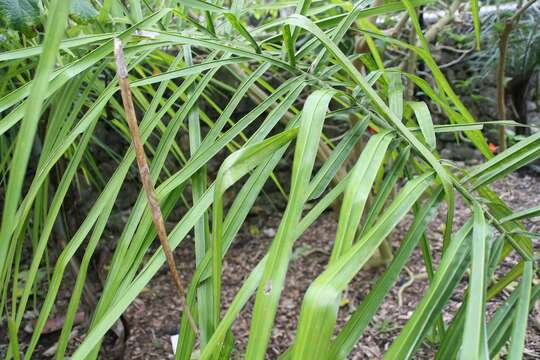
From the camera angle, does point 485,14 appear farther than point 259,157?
Yes

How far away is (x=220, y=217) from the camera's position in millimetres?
307

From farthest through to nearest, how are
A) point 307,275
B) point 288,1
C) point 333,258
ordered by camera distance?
point 307,275, point 288,1, point 333,258

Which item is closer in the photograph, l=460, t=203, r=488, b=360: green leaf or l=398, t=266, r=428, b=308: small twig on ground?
l=460, t=203, r=488, b=360: green leaf

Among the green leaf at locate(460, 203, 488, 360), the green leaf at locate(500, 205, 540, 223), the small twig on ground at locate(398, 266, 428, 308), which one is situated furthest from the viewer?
the small twig on ground at locate(398, 266, 428, 308)

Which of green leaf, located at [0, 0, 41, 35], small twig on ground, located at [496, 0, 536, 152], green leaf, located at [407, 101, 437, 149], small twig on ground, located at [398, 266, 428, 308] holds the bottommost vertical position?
green leaf, located at [407, 101, 437, 149]

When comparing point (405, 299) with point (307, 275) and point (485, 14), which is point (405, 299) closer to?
point (307, 275)

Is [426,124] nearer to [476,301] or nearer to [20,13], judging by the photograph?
[476,301]

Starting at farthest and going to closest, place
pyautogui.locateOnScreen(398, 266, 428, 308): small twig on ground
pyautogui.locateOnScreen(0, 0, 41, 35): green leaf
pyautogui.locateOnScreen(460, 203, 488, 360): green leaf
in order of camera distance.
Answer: pyautogui.locateOnScreen(398, 266, 428, 308): small twig on ground < pyautogui.locateOnScreen(0, 0, 41, 35): green leaf < pyautogui.locateOnScreen(460, 203, 488, 360): green leaf

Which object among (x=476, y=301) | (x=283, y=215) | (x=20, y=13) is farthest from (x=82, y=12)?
(x=476, y=301)

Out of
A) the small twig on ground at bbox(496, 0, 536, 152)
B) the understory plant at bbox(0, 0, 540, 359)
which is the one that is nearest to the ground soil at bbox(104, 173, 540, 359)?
the small twig on ground at bbox(496, 0, 536, 152)

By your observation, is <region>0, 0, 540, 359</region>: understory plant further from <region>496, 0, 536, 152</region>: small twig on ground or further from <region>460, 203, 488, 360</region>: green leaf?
<region>496, 0, 536, 152</region>: small twig on ground

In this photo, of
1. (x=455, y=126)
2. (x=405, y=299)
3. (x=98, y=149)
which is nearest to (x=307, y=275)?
(x=405, y=299)

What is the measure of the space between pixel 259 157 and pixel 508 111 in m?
2.12

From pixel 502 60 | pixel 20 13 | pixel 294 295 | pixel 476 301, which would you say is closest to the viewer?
pixel 476 301
